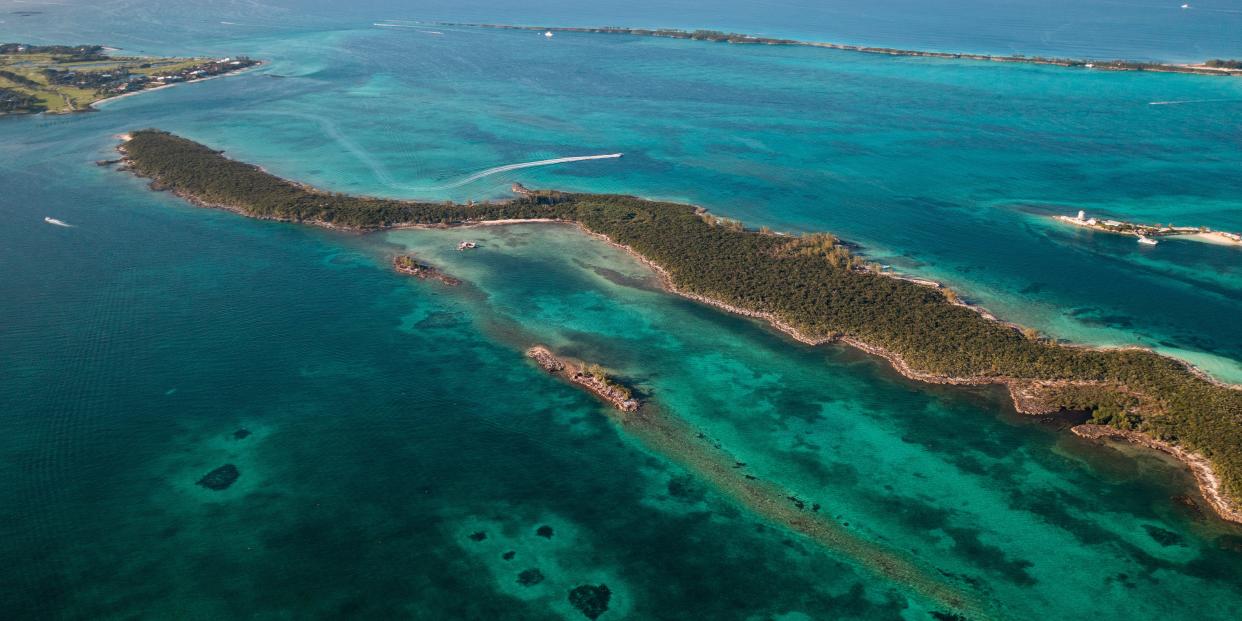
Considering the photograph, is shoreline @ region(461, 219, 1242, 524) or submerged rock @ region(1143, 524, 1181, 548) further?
shoreline @ region(461, 219, 1242, 524)

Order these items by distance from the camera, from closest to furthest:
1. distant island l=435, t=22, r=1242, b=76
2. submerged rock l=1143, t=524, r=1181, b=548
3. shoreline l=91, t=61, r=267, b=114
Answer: submerged rock l=1143, t=524, r=1181, b=548 < shoreline l=91, t=61, r=267, b=114 < distant island l=435, t=22, r=1242, b=76

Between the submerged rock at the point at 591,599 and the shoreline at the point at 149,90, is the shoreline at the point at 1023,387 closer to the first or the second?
the submerged rock at the point at 591,599

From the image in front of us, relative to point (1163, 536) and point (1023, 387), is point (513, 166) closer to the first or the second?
point (1023, 387)

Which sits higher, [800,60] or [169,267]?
[800,60]

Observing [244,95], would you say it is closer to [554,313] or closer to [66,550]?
[554,313]

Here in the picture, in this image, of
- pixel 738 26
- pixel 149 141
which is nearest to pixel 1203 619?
pixel 149 141

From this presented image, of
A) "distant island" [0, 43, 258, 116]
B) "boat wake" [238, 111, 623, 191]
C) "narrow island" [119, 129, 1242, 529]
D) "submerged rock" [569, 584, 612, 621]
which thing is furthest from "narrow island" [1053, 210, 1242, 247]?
"distant island" [0, 43, 258, 116]

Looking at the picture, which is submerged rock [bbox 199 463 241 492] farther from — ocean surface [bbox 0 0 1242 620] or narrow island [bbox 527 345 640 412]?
narrow island [bbox 527 345 640 412]
